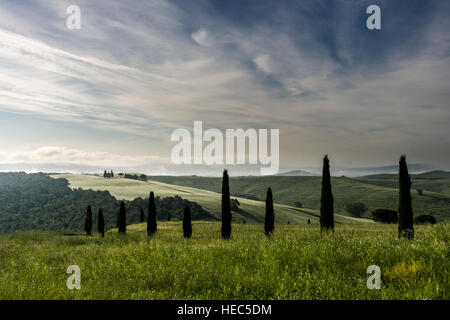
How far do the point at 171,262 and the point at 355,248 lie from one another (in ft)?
17.7

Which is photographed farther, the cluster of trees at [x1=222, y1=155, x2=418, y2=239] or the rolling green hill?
the rolling green hill

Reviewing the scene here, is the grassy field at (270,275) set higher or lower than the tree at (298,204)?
higher

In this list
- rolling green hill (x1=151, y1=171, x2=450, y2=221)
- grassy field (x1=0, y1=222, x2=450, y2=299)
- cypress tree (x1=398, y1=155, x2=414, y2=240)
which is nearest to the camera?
grassy field (x1=0, y1=222, x2=450, y2=299)

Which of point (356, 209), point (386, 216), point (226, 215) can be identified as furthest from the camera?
point (356, 209)

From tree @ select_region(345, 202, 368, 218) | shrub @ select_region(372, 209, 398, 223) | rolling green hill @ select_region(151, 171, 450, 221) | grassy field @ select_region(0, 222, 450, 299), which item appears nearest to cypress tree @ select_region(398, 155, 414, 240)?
grassy field @ select_region(0, 222, 450, 299)

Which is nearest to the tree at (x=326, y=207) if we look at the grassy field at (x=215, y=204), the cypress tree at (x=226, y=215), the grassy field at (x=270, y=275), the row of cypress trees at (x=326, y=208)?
the row of cypress trees at (x=326, y=208)

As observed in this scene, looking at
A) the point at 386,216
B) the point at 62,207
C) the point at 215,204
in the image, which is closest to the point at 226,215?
the point at 386,216

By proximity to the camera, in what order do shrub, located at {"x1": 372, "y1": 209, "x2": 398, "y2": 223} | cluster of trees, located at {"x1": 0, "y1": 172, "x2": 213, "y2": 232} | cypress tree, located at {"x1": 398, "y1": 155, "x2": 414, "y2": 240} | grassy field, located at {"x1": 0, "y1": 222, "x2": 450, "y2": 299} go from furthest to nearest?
cluster of trees, located at {"x1": 0, "y1": 172, "x2": 213, "y2": 232}
shrub, located at {"x1": 372, "y1": 209, "x2": 398, "y2": 223}
cypress tree, located at {"x1": 398, "y1": 155, "x2": 414, "y2": 240}
grassy field, located at {"x1": 0, "y1": 222, "x2": 450, "y2": 299}

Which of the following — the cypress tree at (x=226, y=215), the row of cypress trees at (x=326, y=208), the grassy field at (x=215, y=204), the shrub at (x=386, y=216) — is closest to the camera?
the row of cypress trees at (x=326, y=208)

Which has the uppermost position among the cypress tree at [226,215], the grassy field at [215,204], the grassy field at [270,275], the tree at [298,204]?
the grassy field at [270,275]

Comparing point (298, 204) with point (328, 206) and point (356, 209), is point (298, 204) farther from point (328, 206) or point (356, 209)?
point (328, 206)

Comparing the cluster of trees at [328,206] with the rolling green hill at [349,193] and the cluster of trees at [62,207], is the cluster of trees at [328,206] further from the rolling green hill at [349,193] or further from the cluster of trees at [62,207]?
the rolling green hill at [349,193]

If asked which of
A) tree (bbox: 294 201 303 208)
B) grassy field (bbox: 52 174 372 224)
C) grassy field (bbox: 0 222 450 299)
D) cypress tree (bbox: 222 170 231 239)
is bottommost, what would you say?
tree (bbox: 294 201 303 208)

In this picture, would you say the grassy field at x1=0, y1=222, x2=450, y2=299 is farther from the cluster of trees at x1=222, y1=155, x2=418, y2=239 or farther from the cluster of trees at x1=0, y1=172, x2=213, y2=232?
the cluster of trees at x1=0, y1=172, x2=213, y2=232
